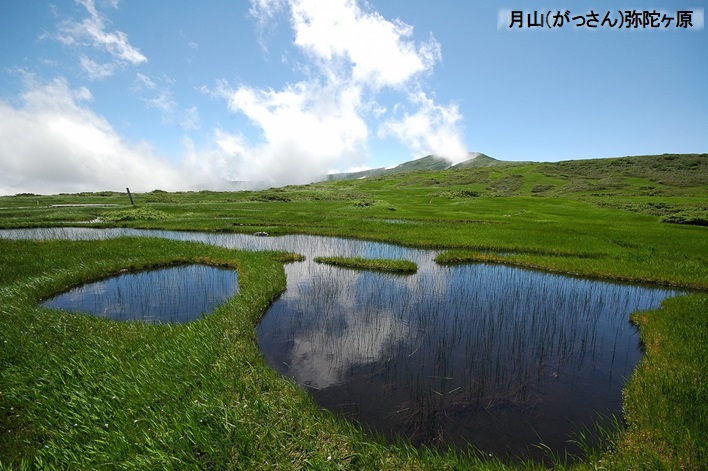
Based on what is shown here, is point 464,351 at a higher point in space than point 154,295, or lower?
lower

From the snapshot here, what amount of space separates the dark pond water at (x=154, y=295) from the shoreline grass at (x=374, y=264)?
7990mm

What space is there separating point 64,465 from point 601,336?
61.9 ft

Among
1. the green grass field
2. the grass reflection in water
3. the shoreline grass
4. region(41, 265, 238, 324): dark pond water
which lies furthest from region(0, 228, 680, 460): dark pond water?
region(41, 265, 238, 324): dark pond water

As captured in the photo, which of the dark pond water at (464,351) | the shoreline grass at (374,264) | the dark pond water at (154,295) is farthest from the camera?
the shoreline grass at (374,264)

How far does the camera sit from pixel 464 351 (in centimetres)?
1286

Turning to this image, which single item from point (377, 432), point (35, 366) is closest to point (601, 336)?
point (377, 432)

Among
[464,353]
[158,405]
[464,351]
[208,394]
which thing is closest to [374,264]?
[464,351]

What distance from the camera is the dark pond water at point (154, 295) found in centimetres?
1650

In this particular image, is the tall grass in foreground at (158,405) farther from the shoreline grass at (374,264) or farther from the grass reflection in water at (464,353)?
the shoreline grass at (374,264)

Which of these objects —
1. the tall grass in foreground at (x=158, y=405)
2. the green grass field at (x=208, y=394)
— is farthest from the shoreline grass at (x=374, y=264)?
the tall grass in foreground at (x=158, y=405)

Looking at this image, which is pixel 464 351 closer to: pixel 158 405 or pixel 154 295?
pixel 158 405

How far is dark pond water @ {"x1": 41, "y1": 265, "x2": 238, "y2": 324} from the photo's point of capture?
16.5 m

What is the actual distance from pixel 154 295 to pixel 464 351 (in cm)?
1734

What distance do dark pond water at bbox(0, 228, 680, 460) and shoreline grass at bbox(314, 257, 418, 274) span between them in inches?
77.4
